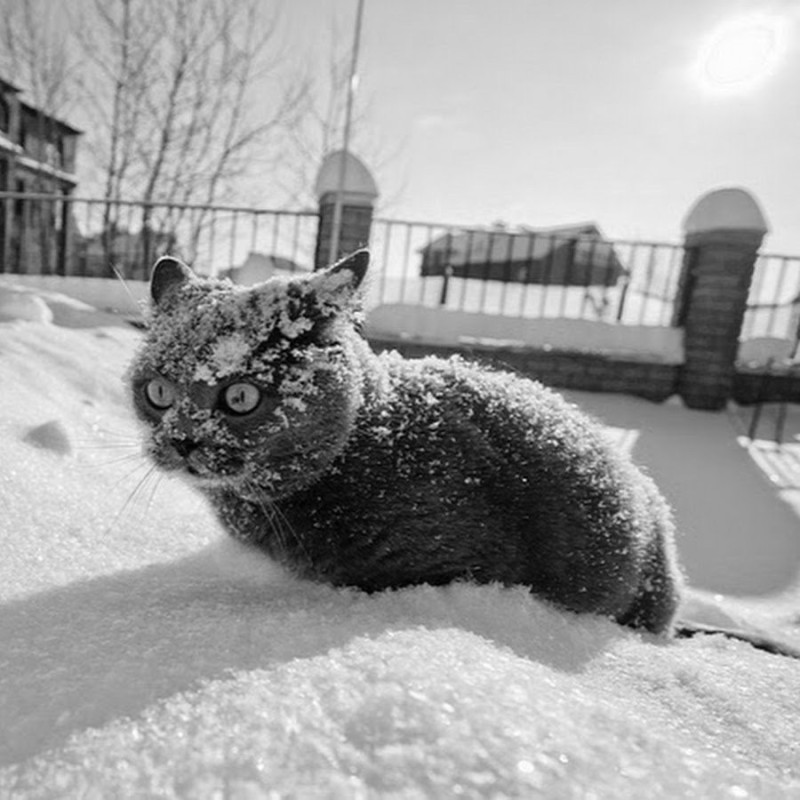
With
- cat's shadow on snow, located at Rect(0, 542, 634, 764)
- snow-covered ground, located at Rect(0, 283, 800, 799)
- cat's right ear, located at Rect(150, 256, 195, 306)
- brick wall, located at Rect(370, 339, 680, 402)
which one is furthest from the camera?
brick wall, located at Rect(370, 339, 680, 402)

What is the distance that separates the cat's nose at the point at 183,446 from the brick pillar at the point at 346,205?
4.59m

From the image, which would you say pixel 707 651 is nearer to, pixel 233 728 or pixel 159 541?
pixel 233 728

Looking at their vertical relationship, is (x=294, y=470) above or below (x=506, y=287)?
below

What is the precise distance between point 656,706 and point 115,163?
1288cm

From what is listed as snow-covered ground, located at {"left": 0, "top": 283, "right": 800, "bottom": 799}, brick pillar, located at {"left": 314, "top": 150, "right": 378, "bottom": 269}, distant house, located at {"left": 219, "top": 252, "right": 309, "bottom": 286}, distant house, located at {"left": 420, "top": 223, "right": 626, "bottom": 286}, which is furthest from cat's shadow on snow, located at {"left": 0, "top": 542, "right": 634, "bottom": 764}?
distant house, located at {"left": 219, "top": 252, "right": 309, "bottom": 286}

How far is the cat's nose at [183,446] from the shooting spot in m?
1.15

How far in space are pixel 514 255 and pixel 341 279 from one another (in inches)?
301

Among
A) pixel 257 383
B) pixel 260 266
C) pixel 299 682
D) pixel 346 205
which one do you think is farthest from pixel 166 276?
pixel 260 266

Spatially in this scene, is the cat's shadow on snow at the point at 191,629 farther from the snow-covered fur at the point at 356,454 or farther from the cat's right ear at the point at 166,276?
the cat's right ear at the point at 166,276

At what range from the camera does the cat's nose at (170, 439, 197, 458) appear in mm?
1146

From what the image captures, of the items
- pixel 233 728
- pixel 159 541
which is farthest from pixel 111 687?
pixel 159 541

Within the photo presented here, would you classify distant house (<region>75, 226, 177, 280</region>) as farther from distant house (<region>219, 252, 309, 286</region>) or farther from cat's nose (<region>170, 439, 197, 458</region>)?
cat's nose (<region>170, 439, 197, 458</region>)

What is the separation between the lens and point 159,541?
60.1 inches

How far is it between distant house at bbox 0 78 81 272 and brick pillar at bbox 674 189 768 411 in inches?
376
